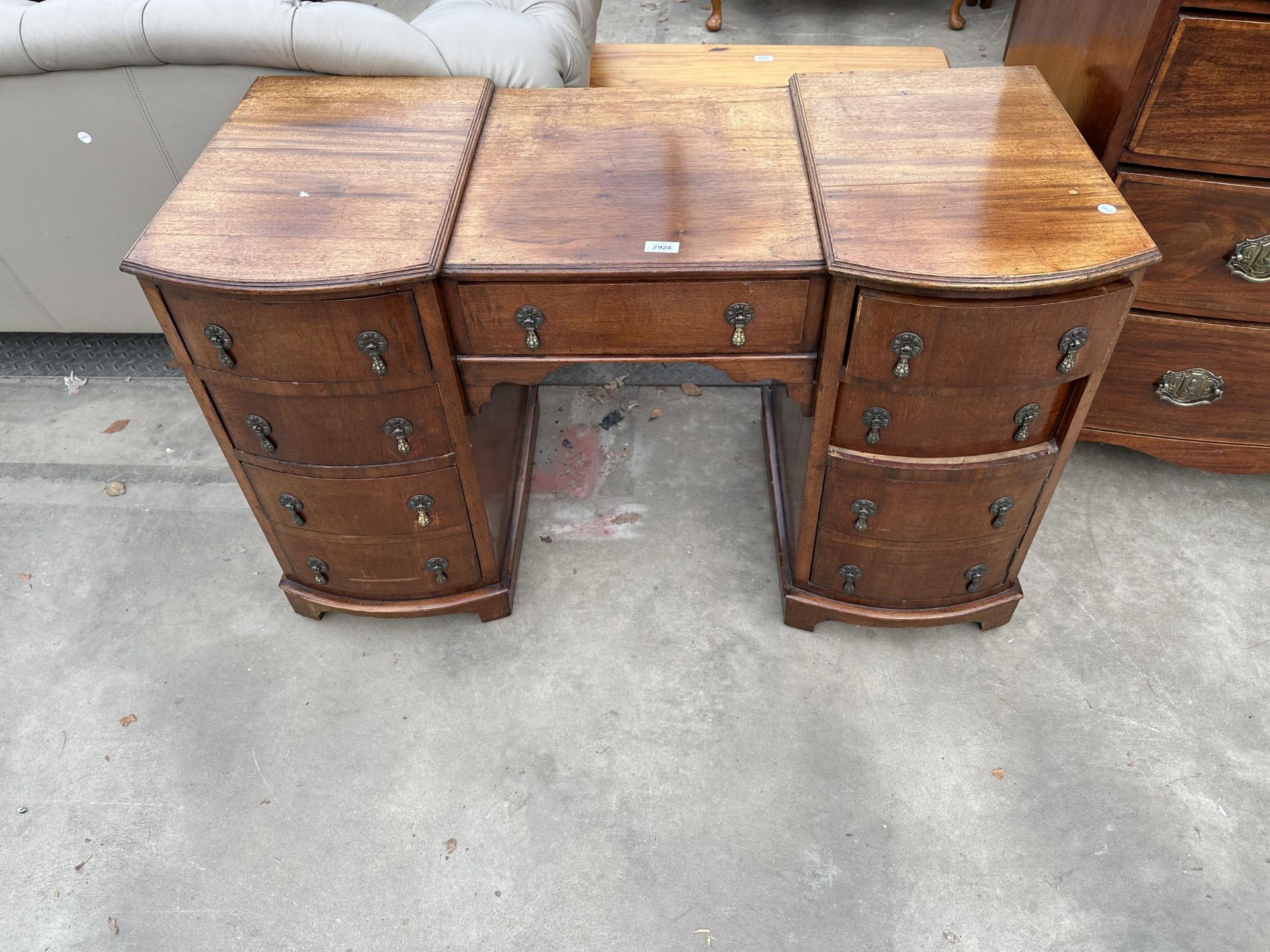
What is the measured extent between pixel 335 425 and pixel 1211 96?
1738 mm

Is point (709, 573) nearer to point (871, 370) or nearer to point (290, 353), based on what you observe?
point (871, 370)

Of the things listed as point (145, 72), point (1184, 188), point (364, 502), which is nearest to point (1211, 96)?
point (1184, 188)

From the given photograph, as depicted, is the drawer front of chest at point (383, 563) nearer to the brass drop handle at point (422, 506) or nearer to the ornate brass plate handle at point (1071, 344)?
the brass drop handle at point (422, 506)

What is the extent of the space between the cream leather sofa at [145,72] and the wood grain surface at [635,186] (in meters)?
0.26

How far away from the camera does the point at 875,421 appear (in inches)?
60.7

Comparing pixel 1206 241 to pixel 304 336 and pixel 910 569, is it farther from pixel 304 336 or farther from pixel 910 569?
pixel 304 336

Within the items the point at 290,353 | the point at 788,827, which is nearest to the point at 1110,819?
the point at 788,827

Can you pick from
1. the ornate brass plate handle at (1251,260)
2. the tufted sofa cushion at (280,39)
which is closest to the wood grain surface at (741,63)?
the tufted sofa cushion at (280,39)

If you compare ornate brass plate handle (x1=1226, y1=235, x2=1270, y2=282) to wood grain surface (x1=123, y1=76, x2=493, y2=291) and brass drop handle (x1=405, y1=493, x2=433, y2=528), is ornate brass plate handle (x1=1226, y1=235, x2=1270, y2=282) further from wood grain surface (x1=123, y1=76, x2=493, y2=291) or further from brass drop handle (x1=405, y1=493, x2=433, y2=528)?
brass drop handle (x1=405, y1=493, x2=433, y2=528)

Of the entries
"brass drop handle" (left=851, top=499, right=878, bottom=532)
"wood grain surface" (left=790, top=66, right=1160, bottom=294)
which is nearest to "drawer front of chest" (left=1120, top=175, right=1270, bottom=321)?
"wood grain surface" (left=790, top=66, right=1160, bottom=294)

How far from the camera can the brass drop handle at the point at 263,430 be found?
1.59 m

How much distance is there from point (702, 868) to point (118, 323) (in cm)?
230

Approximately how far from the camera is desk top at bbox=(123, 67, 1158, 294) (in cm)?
136

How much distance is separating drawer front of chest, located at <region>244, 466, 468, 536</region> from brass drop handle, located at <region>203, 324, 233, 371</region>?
0.93ft
